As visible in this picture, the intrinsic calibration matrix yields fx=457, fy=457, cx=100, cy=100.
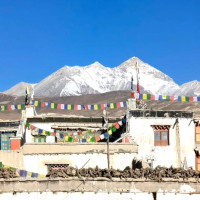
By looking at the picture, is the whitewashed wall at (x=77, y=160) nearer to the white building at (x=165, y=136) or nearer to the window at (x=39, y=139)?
the white building at (x=165, y=136)

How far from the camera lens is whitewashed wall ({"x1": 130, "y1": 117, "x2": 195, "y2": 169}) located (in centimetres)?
3497

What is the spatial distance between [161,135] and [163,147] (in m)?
0.96

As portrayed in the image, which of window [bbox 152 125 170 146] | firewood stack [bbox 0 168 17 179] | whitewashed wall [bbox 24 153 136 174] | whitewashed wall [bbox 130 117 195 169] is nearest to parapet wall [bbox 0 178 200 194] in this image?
firewood stack [bbox 0 168 17 179]

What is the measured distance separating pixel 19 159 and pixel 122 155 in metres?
7.11

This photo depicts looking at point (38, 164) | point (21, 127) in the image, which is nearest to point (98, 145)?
point (38, 164)

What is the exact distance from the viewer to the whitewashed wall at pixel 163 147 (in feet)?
115

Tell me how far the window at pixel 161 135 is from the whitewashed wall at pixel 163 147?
26 centimetres

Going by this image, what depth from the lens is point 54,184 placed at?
24.8 m

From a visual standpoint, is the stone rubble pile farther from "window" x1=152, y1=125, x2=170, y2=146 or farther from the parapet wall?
"window" x1=152, y1=125, x2=170, y2=146

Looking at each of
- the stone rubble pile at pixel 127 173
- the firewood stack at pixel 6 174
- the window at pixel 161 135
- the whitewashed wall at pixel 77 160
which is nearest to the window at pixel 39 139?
the whitewashed wall at pixel 77 160

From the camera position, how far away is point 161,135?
3559cm

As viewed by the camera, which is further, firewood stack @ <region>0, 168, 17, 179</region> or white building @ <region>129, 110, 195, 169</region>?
white building @ <region>129, 110, 195, 169</region>

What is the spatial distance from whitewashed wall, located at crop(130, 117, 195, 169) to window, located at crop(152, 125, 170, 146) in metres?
0.26
